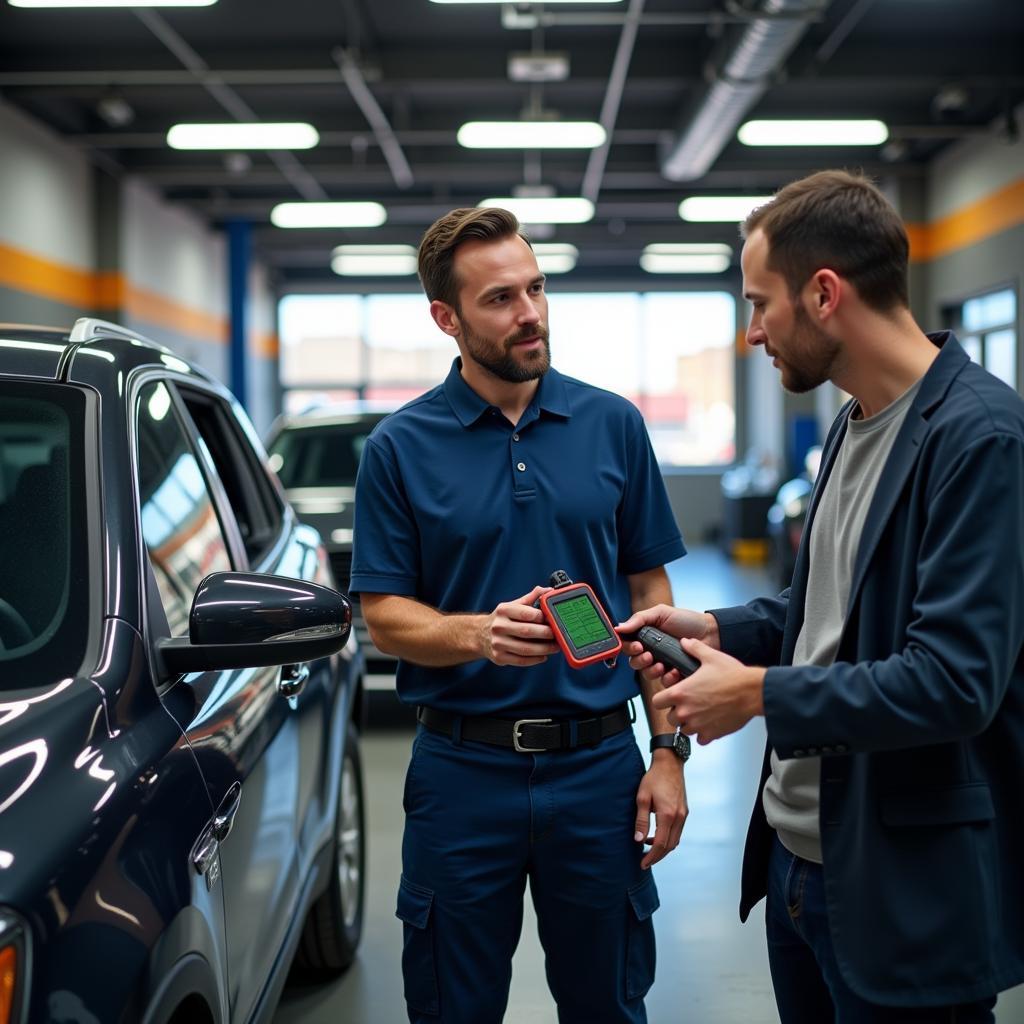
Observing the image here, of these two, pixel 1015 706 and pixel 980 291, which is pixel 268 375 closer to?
pixel 980 291

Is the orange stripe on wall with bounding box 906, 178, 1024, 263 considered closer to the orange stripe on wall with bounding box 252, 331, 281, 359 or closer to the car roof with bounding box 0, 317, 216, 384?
the car roof with bounding box 0, 317, 216, 384

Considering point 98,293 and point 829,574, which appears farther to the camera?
point 98,293

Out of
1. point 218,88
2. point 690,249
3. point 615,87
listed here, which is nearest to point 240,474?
point 615,87

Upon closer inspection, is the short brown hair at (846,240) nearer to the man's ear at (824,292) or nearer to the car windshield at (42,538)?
the man's ear at (824,292)

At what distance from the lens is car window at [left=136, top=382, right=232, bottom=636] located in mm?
1889

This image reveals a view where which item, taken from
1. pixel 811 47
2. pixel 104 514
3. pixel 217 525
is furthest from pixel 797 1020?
pixel 811 47

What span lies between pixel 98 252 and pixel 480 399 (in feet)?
34.9

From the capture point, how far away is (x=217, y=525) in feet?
7.70

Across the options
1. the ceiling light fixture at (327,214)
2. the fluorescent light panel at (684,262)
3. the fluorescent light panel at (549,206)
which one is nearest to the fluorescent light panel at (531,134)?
the fluorescent light panel at (549,206)

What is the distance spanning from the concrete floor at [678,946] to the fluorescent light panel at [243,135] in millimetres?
5693

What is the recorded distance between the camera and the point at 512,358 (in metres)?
1.95

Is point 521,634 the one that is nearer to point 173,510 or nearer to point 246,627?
point 246,627

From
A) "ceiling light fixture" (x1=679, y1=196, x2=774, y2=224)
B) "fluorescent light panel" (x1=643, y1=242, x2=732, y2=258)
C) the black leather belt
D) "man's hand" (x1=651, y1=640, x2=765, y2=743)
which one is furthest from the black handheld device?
"fluorescent light panel" (x1=643, y1=242, x2=732, y2=258)

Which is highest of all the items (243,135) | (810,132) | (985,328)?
(810,132)
